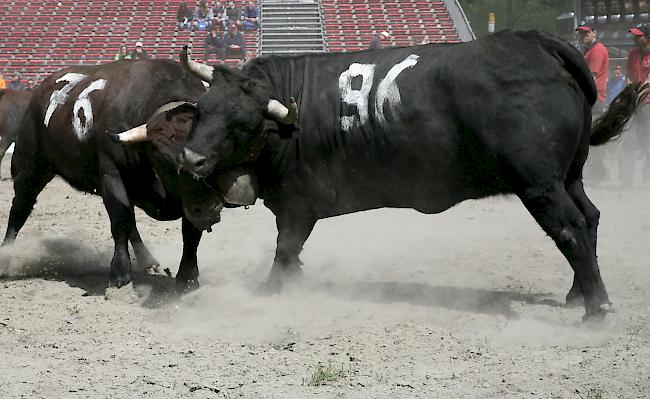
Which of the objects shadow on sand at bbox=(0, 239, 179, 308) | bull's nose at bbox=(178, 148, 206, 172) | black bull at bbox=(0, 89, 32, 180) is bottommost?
black bull at bbox=(0, 89, 32, 180)

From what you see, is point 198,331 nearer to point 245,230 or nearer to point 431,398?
point 431,398

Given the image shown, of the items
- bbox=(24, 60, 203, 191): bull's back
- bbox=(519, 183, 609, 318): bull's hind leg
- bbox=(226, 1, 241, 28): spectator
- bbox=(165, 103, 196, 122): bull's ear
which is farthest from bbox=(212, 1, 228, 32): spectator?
bbox=(519, 183, 609, 318): bull's hind leg

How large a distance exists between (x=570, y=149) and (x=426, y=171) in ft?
3.06

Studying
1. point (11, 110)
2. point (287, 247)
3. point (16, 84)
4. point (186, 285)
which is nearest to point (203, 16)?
point (16, 84)

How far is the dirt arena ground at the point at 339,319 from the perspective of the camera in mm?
4332

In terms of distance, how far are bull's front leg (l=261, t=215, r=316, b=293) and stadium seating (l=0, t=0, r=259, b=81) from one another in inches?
828

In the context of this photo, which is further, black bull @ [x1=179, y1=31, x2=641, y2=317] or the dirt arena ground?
black bull @ [x1=179, y1=31, x2=641, y2=317]

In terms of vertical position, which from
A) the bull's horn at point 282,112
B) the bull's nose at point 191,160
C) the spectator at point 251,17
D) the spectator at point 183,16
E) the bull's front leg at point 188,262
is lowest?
the spectator at point 183,16

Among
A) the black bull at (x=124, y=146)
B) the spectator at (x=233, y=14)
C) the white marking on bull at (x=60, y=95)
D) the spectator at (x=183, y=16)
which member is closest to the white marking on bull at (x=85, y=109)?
the black bull at (x=124, y=146)

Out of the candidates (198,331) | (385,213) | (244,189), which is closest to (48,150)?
(244,189)

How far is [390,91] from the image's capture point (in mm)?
5879

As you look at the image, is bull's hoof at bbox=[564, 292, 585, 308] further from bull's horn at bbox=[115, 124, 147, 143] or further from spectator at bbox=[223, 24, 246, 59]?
spectator at bbox=[223, 24, 246, 59]

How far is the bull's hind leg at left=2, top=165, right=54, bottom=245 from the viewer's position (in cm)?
755

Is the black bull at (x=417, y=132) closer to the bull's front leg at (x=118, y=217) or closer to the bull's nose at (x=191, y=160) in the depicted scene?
the bull's nose at (x=191, y=160)
